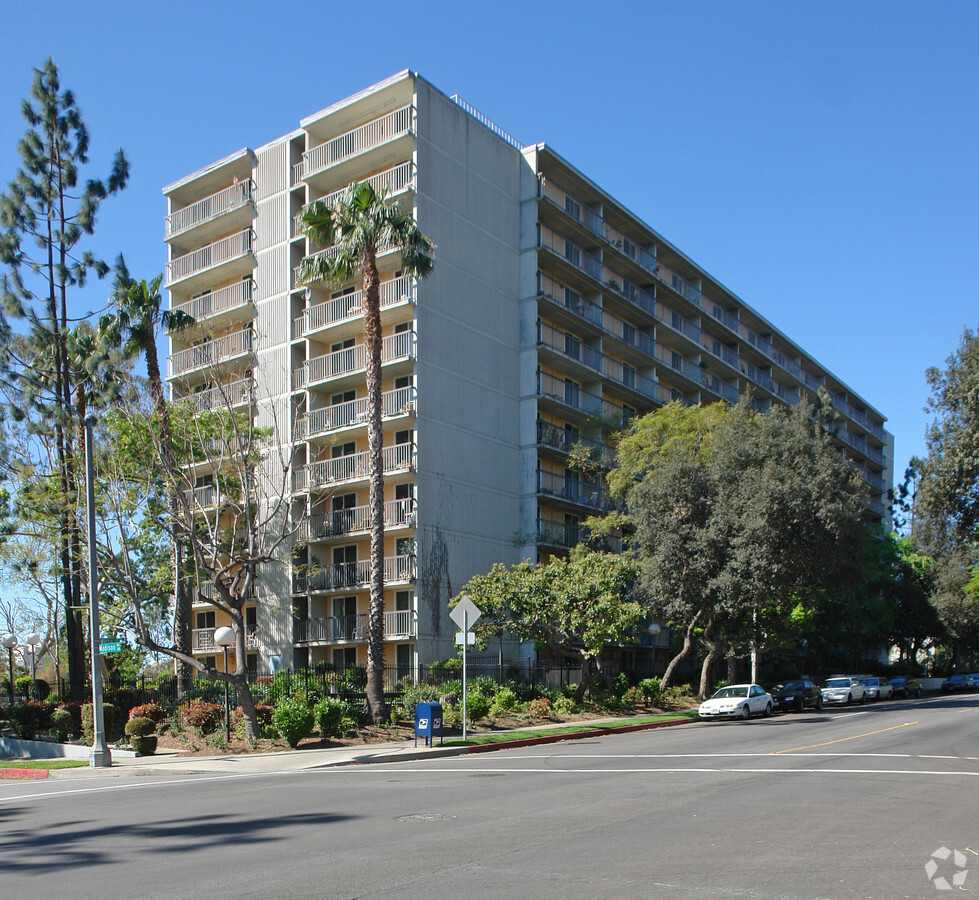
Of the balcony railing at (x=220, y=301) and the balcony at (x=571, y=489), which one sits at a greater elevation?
the balcony railing at (x=220, y=301)

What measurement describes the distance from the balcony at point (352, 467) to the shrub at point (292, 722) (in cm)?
1478

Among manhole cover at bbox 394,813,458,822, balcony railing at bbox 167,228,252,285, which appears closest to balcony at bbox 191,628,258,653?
balcony railing at bbox 167,228,252,285

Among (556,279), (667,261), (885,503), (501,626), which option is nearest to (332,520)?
(501,626)

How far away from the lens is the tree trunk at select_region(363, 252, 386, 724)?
2756 centimetres

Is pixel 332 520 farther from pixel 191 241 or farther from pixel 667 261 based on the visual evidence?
pixel 667 261

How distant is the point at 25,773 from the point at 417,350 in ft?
73.6

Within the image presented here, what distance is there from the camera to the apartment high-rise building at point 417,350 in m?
39.6

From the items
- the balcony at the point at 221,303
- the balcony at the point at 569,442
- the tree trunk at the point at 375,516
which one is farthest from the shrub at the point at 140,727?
the balcony at the point at 221,303

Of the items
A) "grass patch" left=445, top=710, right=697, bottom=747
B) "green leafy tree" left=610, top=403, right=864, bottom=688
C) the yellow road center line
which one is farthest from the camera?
"green leafy tree" left=610, top=403, right=864, bottom=688

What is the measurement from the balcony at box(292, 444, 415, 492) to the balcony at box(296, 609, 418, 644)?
228 inches

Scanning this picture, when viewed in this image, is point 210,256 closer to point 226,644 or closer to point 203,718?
point 226,644

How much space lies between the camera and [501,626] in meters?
33.2

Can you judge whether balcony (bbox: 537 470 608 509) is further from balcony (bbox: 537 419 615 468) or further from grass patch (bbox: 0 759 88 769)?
grass patch (bbox: 0 759 88 769)

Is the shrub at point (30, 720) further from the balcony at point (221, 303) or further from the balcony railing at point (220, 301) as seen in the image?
the balcony railing at point (220, 301)
